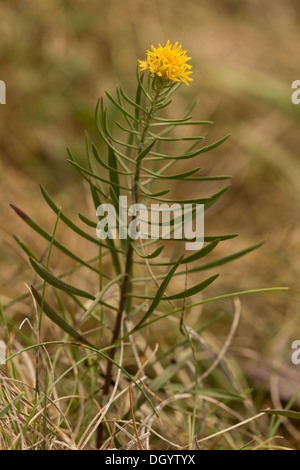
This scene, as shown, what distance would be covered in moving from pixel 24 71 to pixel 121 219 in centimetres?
132

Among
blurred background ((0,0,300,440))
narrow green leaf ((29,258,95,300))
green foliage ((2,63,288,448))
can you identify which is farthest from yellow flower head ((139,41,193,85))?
blurred background ((0,0,300,440))

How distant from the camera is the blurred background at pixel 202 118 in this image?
1.38 meters

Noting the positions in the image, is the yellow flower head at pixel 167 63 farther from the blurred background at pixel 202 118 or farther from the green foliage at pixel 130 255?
the blurred background at pixel 202 118

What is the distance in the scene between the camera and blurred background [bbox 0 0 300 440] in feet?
4.53

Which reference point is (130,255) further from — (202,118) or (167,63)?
(202,118)

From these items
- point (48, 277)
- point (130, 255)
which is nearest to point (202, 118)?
point (130, 255)

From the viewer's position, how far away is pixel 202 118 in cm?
206

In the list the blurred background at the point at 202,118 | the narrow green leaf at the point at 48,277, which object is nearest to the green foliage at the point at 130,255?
the narrow green leaf at the point at 48,277

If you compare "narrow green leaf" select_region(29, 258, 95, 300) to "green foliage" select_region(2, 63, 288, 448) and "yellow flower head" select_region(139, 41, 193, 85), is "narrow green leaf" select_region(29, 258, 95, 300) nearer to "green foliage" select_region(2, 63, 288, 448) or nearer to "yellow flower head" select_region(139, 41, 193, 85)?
"green foliage" select_region(2, 63, 288, 448)

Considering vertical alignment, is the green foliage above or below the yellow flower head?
below

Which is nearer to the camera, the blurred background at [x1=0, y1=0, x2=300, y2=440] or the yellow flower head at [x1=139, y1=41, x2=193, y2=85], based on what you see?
the yellow flower head at [x1=139, y1=41, x2=193, y2=85]
